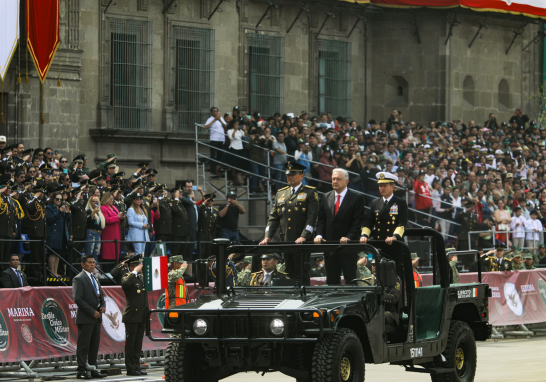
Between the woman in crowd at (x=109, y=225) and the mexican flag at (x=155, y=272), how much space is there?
179 inches

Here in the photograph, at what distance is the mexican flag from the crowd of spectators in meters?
10.8

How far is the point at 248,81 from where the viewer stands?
31.2 m

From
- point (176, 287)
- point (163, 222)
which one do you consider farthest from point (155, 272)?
point (163, 222)

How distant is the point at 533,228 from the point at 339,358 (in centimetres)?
1908

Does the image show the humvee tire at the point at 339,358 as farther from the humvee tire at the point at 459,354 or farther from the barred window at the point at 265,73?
the barred window at the point at 265,73

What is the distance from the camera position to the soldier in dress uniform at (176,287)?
14977 mm

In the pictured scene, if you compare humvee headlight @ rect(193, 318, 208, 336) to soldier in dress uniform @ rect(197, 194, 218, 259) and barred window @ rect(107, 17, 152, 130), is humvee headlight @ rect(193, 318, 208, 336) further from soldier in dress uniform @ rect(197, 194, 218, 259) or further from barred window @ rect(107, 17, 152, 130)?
barred window @ rect(107, 17, 152, 130)

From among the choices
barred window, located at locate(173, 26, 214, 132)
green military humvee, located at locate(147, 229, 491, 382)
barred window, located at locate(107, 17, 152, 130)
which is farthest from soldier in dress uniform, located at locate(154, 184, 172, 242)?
green military humvee, located at locate(147, 229, 491, 382)

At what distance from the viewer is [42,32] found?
24.3 meters

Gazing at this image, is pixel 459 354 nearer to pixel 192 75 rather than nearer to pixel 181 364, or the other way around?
pixel 181 364

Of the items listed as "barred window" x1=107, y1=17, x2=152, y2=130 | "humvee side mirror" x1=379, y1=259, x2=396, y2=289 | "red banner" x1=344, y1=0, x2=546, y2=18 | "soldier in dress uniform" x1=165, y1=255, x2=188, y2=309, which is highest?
"red banner" x1=344, y1=0, x2=546, y2=18

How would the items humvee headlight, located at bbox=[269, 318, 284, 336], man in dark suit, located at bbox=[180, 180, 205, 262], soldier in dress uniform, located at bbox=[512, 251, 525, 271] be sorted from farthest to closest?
soldier in dress uniform, located at bbox=[512, 251, 525, 271] < man in dark suit, located at bbox=[180, 180, 205, 262] < humvee headlight, located at bbox=[269, 318, 284, 336]

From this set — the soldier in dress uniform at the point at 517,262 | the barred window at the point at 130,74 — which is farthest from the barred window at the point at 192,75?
the soldier in dress uniform at the point at 517,262

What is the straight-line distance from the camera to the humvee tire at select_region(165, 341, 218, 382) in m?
10.3
